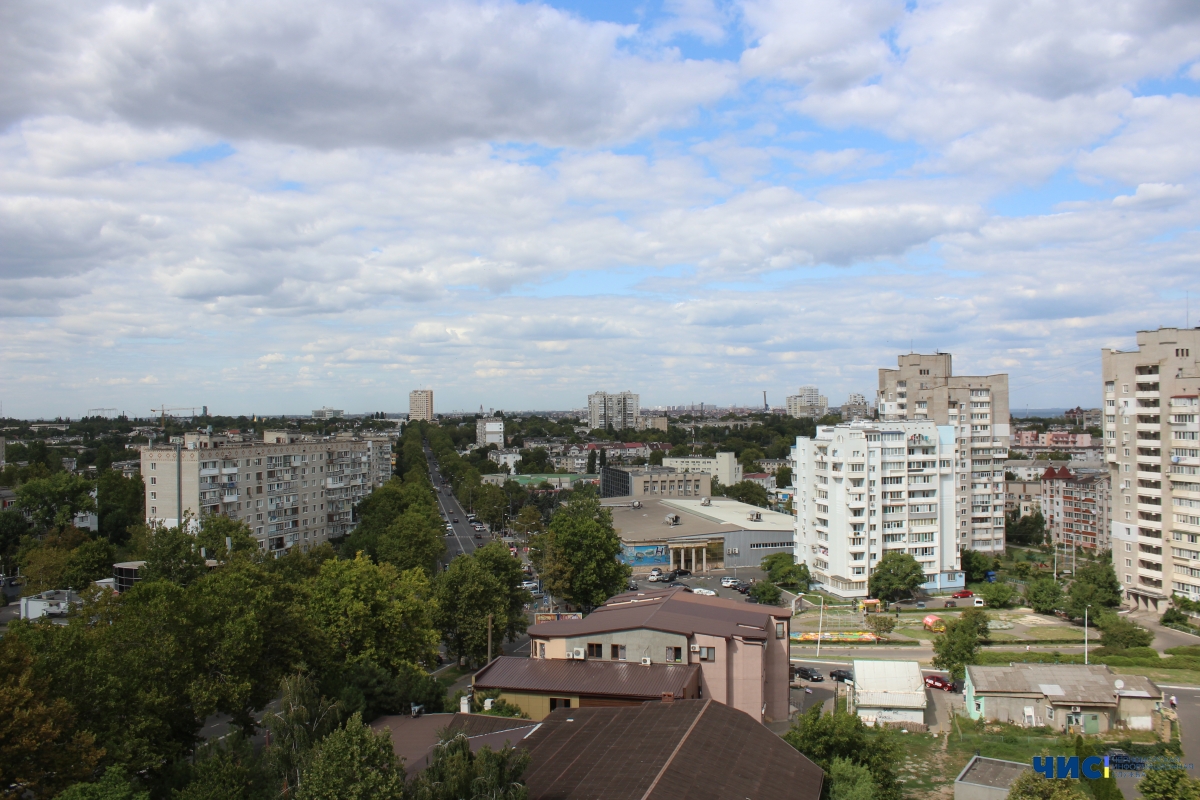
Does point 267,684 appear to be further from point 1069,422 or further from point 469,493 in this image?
point 1069,422

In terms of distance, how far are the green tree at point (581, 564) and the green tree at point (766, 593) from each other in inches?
330

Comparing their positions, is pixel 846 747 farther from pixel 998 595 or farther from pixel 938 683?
pixel 998 595

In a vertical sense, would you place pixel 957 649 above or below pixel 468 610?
below

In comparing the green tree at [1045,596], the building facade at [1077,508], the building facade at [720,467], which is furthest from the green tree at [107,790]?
the building facade at [720,467]

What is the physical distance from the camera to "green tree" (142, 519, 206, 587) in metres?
33.0

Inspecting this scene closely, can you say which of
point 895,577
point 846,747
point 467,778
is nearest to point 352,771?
point 467,778

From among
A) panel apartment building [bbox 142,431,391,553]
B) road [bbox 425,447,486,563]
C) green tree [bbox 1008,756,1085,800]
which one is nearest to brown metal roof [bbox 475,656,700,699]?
green tree [bbox 1008,756,1085,800]

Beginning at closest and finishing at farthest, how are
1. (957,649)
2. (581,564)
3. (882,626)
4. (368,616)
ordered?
1. (368,616)
2. (957,649)
3. (882,626)
4. (581,564)

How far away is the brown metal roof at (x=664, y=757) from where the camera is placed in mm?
14359

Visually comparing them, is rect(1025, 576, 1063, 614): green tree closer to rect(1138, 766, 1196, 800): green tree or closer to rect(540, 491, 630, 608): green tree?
rect(540, 491, 630, 608): green tree

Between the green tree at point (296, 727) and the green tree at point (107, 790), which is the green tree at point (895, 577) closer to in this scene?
the green tree at point (296, 727)

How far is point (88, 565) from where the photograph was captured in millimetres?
41656

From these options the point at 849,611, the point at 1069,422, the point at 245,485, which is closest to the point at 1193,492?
the point at 849,611

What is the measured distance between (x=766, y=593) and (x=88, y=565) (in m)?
35.5
